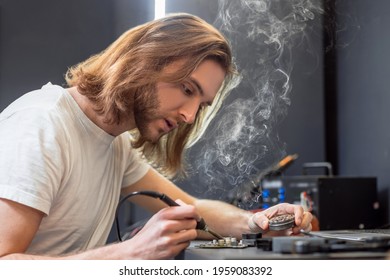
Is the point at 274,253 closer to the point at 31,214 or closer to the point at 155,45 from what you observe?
the point at 31,214

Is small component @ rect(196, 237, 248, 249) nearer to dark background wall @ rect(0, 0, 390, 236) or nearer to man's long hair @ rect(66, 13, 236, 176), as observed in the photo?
dark background wall @ rect(0, 0, 390, 236)

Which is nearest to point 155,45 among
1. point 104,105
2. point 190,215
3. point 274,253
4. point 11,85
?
point 104,105

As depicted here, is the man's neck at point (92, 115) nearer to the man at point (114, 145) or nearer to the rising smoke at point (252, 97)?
the man at point (114, 145)

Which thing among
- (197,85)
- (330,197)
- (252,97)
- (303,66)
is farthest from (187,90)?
(330,197)

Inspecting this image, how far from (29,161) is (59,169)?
0.21ft

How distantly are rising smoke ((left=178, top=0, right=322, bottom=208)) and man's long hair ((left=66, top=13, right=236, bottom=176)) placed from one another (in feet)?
0.15

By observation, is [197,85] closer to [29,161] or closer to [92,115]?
[92,115]

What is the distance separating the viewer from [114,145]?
1.11 metres

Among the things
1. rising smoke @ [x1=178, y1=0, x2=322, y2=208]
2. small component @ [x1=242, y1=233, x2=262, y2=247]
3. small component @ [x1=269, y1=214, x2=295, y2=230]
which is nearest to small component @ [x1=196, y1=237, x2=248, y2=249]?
small component @ [x1=242, y1=233, x2=262, y2=247]

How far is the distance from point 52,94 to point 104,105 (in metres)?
0.11

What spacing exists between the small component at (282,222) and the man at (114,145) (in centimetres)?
3

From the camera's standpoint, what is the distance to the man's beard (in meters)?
1.02

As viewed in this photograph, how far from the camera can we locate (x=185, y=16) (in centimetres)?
104

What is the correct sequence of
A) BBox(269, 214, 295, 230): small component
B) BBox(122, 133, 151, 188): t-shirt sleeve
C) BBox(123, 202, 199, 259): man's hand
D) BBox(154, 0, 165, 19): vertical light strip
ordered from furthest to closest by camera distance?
BBox(122, 133, 151, 188): t-shirt sleeve, BBox(154, 0, 165, 19): vertical light strip, BBox(269, 214, 295, 230): small component, BBox(123, 202, 199, 259): man's hand
